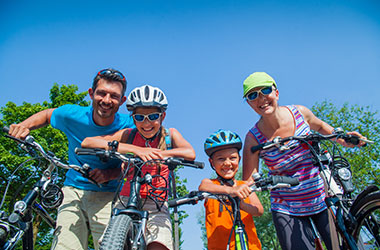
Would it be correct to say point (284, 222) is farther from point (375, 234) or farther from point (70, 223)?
point (70, 223)

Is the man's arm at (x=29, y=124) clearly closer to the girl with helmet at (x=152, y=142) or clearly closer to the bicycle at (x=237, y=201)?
the girl with helmet at (x=152, y=142)

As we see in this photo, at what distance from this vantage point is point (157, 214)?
3463 millimetres

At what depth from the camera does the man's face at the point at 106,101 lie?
423cm

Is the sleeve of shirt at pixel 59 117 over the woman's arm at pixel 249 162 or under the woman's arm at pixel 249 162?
over

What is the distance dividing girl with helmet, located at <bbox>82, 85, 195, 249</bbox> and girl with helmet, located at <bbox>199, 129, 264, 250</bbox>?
54 centimetres

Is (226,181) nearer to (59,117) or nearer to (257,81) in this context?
(257,81)

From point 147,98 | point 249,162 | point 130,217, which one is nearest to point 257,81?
point 249,162

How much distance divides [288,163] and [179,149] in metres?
1.47

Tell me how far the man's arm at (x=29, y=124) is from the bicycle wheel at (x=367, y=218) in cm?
386

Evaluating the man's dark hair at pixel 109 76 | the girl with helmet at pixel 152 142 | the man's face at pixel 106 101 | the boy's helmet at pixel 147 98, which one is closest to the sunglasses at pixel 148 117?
the girl with helmet at pixel 152 142

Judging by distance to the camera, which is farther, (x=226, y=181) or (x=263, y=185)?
(x=226, y=181)

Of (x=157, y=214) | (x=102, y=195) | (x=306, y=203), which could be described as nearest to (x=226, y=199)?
(x=157, y=214)

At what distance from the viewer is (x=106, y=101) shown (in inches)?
166

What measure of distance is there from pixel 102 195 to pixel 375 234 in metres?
3.42
